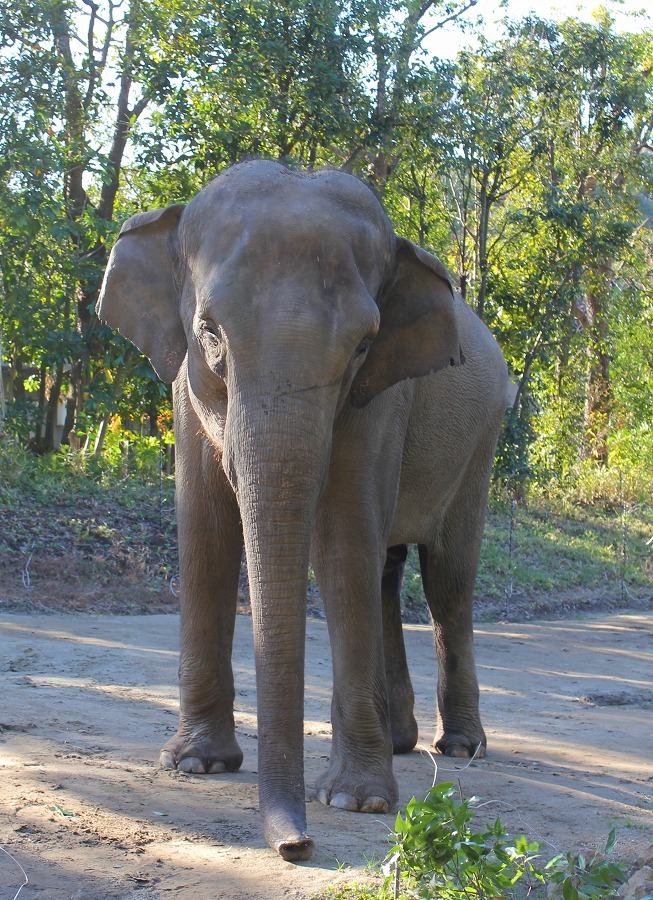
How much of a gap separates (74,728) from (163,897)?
2066 millimetres

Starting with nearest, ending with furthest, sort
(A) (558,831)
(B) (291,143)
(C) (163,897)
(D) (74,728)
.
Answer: (C) (163,897) < (A) (558,831) < (D) (74,728) < (B) (291,143)

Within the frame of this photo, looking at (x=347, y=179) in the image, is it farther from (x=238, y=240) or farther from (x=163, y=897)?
(x=163, y=897)

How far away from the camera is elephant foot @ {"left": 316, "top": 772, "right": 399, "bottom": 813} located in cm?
420

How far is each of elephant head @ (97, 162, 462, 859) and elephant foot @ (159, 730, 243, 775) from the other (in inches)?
48.5

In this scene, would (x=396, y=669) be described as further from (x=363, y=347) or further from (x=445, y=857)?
(x=445, y=857)

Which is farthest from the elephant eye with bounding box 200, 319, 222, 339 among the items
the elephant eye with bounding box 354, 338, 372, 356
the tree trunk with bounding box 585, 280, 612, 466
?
the tree trunk with bounding box 585, 280, 612, 466

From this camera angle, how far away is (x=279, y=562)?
11.6 feet

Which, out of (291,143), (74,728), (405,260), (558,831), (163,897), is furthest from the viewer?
(291,143)

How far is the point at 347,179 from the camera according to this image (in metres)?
4.30

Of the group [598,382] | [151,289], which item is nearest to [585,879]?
[151,289]

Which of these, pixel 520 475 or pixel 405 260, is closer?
pixel 405 260

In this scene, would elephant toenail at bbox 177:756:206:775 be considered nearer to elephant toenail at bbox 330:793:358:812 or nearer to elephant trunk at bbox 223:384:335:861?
elephant toenail at bbox 330:793:358:812

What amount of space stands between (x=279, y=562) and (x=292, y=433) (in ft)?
1.29

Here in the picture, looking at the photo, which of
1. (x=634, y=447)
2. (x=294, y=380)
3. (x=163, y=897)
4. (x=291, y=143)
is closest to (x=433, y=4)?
(x=291, y=143)
